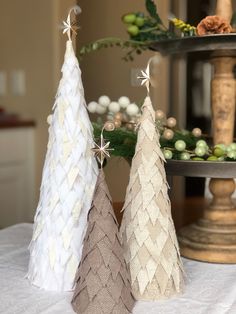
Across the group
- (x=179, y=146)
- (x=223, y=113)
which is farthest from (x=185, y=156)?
(x=223, y=113)

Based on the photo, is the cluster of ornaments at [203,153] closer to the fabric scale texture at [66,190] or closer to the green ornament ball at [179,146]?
the green ornament ball at [179,146]

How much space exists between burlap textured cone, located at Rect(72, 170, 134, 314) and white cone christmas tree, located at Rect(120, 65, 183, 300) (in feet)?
0.09

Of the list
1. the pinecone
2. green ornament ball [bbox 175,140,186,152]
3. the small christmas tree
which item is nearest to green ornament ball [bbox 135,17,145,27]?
the pinecone

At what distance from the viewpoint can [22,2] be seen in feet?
8.52

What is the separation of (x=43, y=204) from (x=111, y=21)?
7.26 ft

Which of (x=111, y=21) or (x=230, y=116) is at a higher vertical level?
(x=111, y=21)

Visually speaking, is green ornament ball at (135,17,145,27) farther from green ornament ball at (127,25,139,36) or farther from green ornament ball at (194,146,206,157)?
green ornament ball at (194,146,206,157)

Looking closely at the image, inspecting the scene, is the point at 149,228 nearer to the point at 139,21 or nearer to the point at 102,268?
the point at 102,268

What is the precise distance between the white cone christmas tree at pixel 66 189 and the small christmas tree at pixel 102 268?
0.20 ft

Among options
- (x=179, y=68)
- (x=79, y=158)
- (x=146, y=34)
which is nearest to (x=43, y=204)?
(x=79, y=158)

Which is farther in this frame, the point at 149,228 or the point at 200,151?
the point at 200,151

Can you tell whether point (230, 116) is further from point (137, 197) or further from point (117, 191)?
point (117, 191)

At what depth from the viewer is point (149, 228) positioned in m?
0.58

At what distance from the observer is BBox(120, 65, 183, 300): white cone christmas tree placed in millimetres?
576
